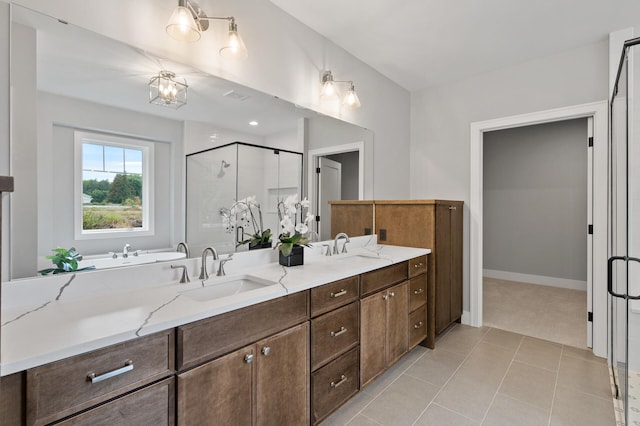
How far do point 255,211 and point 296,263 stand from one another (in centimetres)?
44

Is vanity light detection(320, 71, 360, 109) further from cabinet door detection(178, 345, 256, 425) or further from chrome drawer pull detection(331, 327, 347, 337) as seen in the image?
cabinet door detection(178, 345, 256, 425)

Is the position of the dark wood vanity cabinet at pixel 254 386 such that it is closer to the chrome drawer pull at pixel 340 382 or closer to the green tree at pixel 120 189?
the chrome drawer pull at pixel 340 382

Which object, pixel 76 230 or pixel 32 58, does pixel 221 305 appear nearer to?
pixel 76 230

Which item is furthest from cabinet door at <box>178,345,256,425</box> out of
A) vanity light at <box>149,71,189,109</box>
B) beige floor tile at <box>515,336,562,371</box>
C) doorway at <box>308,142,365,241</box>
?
beige floor tile at <box>515,336,562,371</box>

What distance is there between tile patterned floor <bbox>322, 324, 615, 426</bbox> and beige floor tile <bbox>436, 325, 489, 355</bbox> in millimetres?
18

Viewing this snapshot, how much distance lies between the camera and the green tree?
151cm

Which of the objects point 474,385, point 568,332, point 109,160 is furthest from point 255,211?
point 568,332

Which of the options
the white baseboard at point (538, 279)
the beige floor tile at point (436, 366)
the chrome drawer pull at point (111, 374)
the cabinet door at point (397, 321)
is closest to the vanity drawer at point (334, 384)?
the cabinet door at point (397, 321)

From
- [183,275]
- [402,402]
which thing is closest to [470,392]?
[402,402]

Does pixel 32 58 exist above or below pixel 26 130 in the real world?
above

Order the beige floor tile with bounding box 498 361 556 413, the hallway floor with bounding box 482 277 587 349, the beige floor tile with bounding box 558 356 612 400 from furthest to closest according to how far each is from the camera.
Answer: the hallway floor with bounding box 482 277 587 349 < the beige floor tile with bounding box 558 356 612 400 < the beige floor tile with bounding box 498 361 556 413

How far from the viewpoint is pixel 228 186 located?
192 centimetres

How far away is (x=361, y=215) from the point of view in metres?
3.05

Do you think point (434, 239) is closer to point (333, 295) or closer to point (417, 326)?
point (417, 326)
